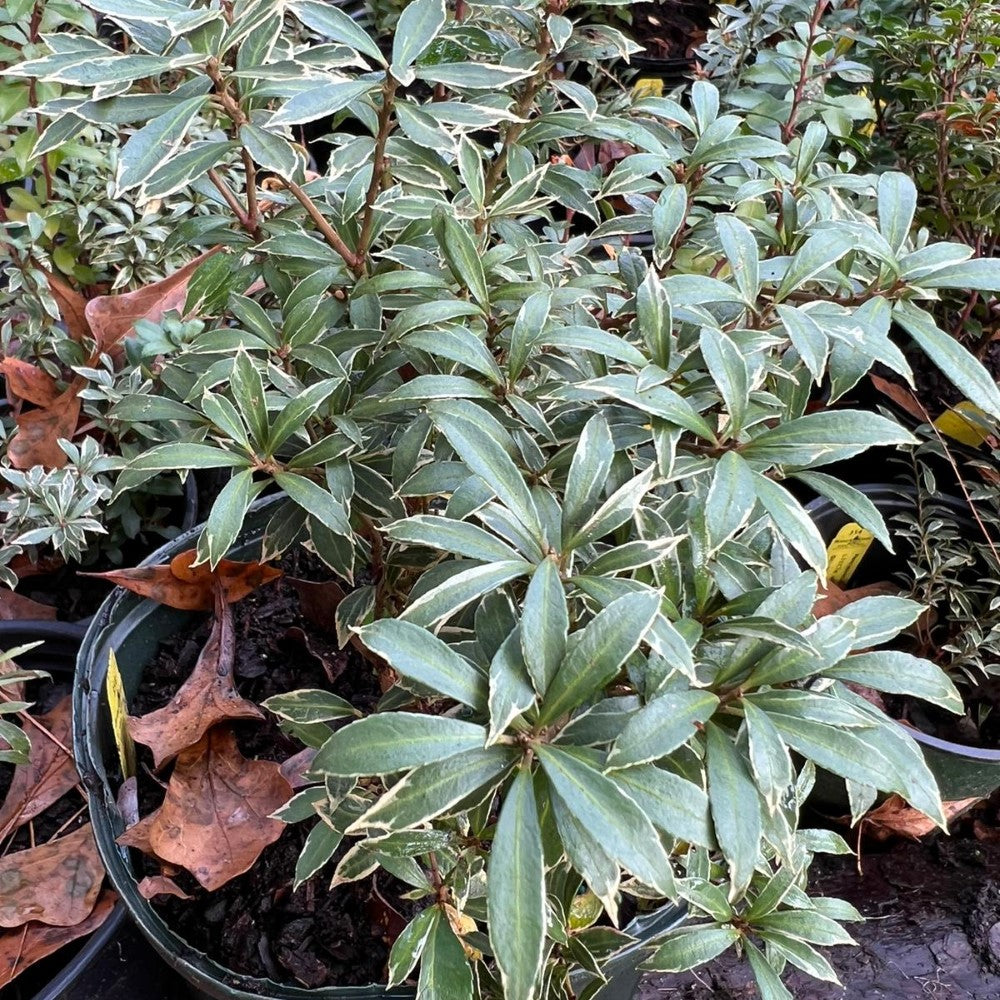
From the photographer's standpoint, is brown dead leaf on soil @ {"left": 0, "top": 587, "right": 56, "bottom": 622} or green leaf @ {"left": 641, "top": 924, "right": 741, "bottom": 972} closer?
green leaf @ {"left": 641, "top": 924, "right": 741, "bottom": 972}

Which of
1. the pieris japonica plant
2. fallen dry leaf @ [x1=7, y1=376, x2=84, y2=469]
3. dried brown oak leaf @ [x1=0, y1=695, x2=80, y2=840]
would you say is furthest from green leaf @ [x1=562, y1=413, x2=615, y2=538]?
fallen dry leaf @ [x1=7, y1=376, x2=84, y2=469]

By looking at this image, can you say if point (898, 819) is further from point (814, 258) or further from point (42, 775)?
point (42, 775)

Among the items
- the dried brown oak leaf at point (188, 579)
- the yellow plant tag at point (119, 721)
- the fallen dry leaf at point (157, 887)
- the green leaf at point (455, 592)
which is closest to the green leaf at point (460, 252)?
the green leaf at point (455, 592)

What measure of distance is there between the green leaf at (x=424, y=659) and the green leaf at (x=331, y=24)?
1.87 ft

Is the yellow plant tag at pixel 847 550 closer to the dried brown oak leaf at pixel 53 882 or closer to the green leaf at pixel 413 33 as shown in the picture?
the green leaf at pixel 413 33

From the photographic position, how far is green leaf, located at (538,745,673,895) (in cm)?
63

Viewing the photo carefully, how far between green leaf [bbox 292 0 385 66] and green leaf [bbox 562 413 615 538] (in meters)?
0.44

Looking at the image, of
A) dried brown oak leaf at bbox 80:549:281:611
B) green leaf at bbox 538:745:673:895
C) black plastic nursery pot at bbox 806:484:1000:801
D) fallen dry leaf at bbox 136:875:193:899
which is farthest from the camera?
black plastic nursery pot at bbox 806:484:1000:801

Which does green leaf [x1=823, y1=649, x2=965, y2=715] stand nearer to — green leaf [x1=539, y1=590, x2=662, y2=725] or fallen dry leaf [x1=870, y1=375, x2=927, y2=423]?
green leaf [x1=539, y1=590, x2=662, y2=725]

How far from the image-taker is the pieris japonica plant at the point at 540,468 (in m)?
0.70

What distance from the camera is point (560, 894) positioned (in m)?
0.92

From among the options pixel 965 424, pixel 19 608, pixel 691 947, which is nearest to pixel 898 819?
pixel 965 424

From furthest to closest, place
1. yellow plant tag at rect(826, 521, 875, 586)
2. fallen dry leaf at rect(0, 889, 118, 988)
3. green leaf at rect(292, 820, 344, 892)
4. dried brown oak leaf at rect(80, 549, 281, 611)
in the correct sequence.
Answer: yellow plant tag at rect(826, 521, 875, 586), dried brown oak leaf at rect(80, 549, 281, 611), fallen dry leaf at rect(0, 889, 118, 988), green leaf at rect(292, 820, 344, 892)

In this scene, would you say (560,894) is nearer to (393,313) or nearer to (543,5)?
(393,313)
